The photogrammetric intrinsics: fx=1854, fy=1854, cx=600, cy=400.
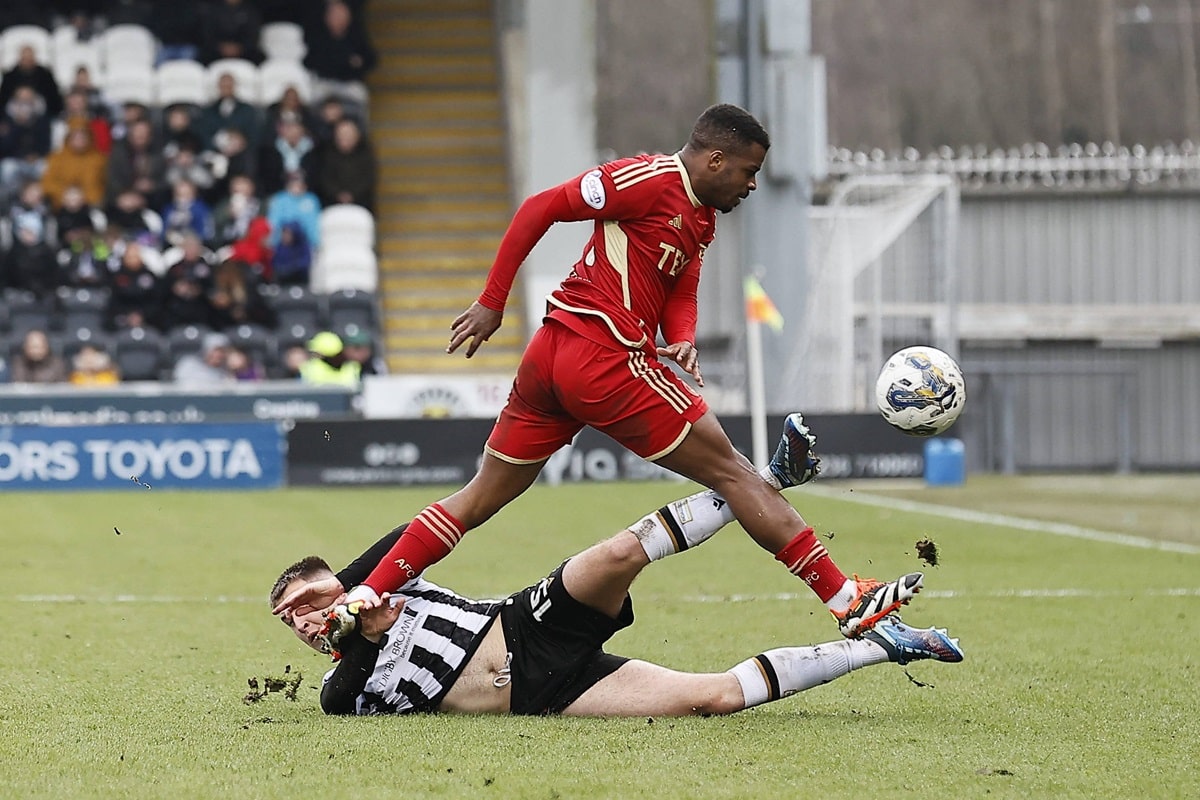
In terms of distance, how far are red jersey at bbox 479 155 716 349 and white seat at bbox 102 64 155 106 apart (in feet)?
61.9

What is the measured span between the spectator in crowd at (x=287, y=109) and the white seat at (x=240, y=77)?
25.6 inches

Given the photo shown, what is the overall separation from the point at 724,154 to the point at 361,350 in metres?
13.5

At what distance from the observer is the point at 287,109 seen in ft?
74.7

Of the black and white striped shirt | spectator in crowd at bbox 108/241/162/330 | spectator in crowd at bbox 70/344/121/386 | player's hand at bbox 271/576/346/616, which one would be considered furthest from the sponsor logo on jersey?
spectator in crowd at bbox 108/241/162/330

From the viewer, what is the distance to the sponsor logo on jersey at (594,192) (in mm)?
5734

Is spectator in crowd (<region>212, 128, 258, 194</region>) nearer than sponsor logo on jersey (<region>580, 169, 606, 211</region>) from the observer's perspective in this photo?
No

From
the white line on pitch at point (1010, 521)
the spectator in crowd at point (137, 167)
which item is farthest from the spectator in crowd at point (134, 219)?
the white line on pitch at point (1010, 521)

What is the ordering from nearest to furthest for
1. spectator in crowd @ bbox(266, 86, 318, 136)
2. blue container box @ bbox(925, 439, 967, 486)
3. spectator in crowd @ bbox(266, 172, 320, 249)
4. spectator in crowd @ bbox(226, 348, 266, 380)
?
blue container box @ bbox(925, 439, 967, 486), spectator in crowd @ bbox(226, 348, 266, 380), spectator in crowd @ bbox(266, 172, 320, 249), spectator in crowd @ bbox(266, 86, 318, 136)

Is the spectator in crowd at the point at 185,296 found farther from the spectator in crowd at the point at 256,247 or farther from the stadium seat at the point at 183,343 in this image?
the spectator in crowd at the point at 256,247

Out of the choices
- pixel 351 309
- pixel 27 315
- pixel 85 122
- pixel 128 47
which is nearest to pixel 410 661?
pixel 351 309

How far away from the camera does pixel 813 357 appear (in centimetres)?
1995

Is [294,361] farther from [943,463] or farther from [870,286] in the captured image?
[943,463]

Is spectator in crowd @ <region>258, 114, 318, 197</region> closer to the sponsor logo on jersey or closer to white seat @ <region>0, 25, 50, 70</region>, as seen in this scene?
white seat @ <region>0, 25, 50, 70</region>

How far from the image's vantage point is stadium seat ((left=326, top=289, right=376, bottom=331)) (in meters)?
20.9
